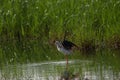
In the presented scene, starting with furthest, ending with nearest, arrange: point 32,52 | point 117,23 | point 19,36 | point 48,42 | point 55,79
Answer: point 19,36, point 48,42, point 32,52, point 117,23, point 55,79

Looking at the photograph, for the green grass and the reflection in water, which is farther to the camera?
the green grass

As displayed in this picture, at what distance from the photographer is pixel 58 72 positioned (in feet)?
35.6

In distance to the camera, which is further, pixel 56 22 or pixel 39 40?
pixel 39 40

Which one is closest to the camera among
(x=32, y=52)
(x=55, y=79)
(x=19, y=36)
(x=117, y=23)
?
(x=55, y=79)

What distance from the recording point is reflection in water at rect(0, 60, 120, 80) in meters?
10.3

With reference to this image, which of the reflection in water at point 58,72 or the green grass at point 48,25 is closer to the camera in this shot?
the reflection in water at point 58,72

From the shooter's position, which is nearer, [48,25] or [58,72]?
[58,72]

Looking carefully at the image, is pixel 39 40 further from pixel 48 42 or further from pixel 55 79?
pixel 55 79

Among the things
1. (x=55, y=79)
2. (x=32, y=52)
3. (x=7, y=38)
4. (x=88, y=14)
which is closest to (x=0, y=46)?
(x=7, y=38)

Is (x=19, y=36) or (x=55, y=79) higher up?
(x=55, y=79)

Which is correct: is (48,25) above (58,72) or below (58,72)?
below

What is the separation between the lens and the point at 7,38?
1623 cm

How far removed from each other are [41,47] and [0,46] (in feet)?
4.72

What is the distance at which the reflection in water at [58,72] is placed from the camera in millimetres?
10306
